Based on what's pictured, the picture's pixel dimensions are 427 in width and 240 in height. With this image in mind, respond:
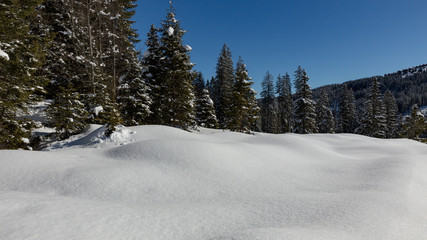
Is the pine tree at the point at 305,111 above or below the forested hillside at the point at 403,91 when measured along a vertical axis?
below

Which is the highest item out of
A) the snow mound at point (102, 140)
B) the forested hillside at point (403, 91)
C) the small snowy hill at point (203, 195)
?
the forested hillside at point (403, 91)

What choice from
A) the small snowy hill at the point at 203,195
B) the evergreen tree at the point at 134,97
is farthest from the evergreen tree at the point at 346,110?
the small snowy hill at the point at 203,195

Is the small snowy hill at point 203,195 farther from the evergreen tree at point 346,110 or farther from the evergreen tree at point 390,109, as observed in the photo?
the evergreen tree at point 390,109

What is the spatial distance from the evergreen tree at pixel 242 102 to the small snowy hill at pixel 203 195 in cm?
1562

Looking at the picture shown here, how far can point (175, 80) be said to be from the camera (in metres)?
18.2

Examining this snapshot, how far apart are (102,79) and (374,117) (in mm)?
42139

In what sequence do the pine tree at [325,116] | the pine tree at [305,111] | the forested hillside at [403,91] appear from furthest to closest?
the forested hillside at [403,91] < the pine tree at [325,116] < the pine tree at [305,111]

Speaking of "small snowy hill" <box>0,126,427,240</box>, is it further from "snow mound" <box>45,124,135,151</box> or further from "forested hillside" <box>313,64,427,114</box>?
"forested hillside" <box>313,64,427,114</box>

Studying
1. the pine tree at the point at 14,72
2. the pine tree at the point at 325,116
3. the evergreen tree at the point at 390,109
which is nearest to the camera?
the pine tree at the point at 14,72

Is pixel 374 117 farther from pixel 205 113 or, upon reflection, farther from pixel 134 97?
pixel 134 97

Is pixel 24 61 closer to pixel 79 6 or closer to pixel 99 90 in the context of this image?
pixel 99 90

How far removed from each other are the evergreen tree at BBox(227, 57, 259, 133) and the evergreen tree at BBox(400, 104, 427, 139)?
30044mm

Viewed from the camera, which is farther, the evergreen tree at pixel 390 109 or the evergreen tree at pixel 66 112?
the evergreen tree at pixel 390 109

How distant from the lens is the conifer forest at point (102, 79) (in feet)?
31.7
